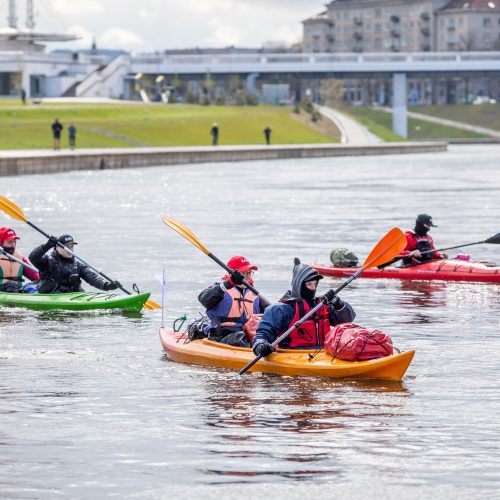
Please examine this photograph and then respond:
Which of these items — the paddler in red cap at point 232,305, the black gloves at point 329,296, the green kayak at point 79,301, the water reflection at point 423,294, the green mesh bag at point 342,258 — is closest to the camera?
the black gloves at point 329,296

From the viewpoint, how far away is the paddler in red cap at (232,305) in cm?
1927

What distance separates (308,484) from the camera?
13.5m

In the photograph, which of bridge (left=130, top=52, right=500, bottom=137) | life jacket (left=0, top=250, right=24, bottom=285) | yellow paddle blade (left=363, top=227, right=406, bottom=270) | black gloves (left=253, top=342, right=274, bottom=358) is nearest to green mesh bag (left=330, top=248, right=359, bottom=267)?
life jacket (left=0, top=250, right=24, bottom=285)

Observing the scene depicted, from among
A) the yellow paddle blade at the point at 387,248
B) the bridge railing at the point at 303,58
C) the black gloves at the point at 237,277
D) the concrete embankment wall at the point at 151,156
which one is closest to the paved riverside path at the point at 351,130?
the bridge railing at the point at 303,58

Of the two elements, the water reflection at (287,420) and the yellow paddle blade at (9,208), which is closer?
the water reflection at (287,420)

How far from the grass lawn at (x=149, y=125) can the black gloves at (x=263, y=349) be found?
226 feet

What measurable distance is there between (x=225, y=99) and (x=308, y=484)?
5104 inches

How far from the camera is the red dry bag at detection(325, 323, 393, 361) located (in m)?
17.8

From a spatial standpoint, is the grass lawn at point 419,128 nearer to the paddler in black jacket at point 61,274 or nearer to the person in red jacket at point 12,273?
the person in red jacket at point 12,273

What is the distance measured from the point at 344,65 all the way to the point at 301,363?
123195 mm

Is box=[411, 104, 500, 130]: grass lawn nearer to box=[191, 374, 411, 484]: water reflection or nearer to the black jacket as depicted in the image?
the black jacket

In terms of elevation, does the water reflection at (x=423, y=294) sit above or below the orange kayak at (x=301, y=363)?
below

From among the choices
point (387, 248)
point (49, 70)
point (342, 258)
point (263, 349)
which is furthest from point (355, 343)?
point (49, 70)

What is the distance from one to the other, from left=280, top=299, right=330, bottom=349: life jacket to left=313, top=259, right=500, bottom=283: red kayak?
1163cm
